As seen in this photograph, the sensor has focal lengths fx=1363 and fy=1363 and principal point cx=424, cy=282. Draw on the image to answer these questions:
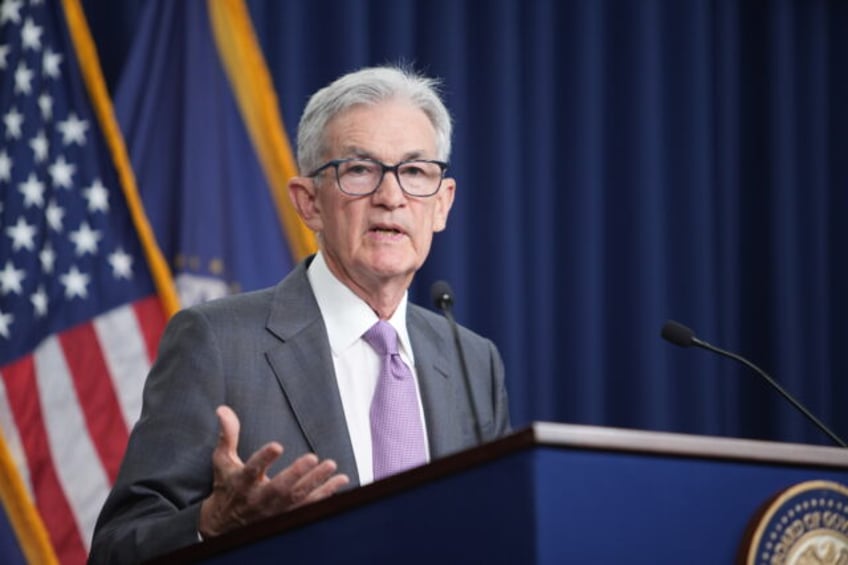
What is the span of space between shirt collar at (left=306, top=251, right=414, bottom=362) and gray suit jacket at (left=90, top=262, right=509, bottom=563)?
1.0 inches

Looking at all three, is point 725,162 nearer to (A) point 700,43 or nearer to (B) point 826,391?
(A) point 700,43

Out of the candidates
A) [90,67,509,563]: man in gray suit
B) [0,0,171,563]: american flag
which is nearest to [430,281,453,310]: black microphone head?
[90,67,509,563]: man in gray suit

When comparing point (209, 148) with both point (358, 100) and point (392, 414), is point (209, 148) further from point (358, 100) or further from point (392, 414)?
point (392, 414)

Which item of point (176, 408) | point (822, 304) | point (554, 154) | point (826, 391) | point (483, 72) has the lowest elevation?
point (826, 391)

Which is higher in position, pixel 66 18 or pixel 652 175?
pixel 66 18

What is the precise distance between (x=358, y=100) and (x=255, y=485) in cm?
96

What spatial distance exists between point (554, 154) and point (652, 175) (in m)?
0.39

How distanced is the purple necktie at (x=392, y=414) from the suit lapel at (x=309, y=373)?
0.08 m

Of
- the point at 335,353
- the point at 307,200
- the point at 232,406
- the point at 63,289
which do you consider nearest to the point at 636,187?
the point at 63,289

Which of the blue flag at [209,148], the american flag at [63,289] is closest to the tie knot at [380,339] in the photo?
the american flag at [63,289]

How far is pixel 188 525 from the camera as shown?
77.9 inches

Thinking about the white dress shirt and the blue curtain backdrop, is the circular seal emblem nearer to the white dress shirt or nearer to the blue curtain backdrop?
the white dress shirt

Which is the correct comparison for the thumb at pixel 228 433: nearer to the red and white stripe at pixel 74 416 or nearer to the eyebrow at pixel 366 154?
the eyebrow at pixel 366 154

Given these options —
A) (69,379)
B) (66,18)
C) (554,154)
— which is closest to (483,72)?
(554,154)
